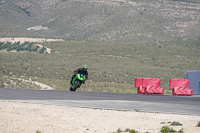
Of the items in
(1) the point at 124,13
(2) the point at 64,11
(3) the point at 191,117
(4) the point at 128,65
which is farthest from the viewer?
(2) the point at 64,11

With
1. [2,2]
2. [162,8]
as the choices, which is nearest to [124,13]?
[162,8]

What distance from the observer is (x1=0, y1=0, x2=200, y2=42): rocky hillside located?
130 meters

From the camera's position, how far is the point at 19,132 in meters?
13.0

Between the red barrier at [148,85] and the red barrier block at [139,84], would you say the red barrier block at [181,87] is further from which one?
the red barrier block at [139,84]

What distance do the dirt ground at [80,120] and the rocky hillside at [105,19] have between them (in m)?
102

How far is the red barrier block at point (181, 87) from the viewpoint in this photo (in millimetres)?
31553

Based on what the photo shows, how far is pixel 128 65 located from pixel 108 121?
227 feet

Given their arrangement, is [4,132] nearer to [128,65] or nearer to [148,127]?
[148,127]

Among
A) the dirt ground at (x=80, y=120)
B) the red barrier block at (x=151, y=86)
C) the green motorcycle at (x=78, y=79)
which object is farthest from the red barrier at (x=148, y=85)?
the dirt ground at (x=80, y=120)

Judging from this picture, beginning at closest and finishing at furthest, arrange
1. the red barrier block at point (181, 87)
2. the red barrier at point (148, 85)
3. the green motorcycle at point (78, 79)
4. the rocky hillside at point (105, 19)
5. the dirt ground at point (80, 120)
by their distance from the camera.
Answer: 1. the dirt ground at point (80, 120)
2. the green motorcycle at point (78, 79)
3. the red barrier block at point (181, 87)
4. the red barrier at point (148, 85)
5. the rocky hillside at point (105, 19)

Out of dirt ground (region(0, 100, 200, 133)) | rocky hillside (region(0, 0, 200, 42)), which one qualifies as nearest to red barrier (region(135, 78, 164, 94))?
dirt ground (region(0, 100, 200, 133))

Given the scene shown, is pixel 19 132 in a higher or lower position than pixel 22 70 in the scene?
lower

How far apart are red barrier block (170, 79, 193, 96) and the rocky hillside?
293 ft

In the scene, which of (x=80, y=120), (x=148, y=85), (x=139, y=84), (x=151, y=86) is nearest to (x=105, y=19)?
(x=139, y=84)
